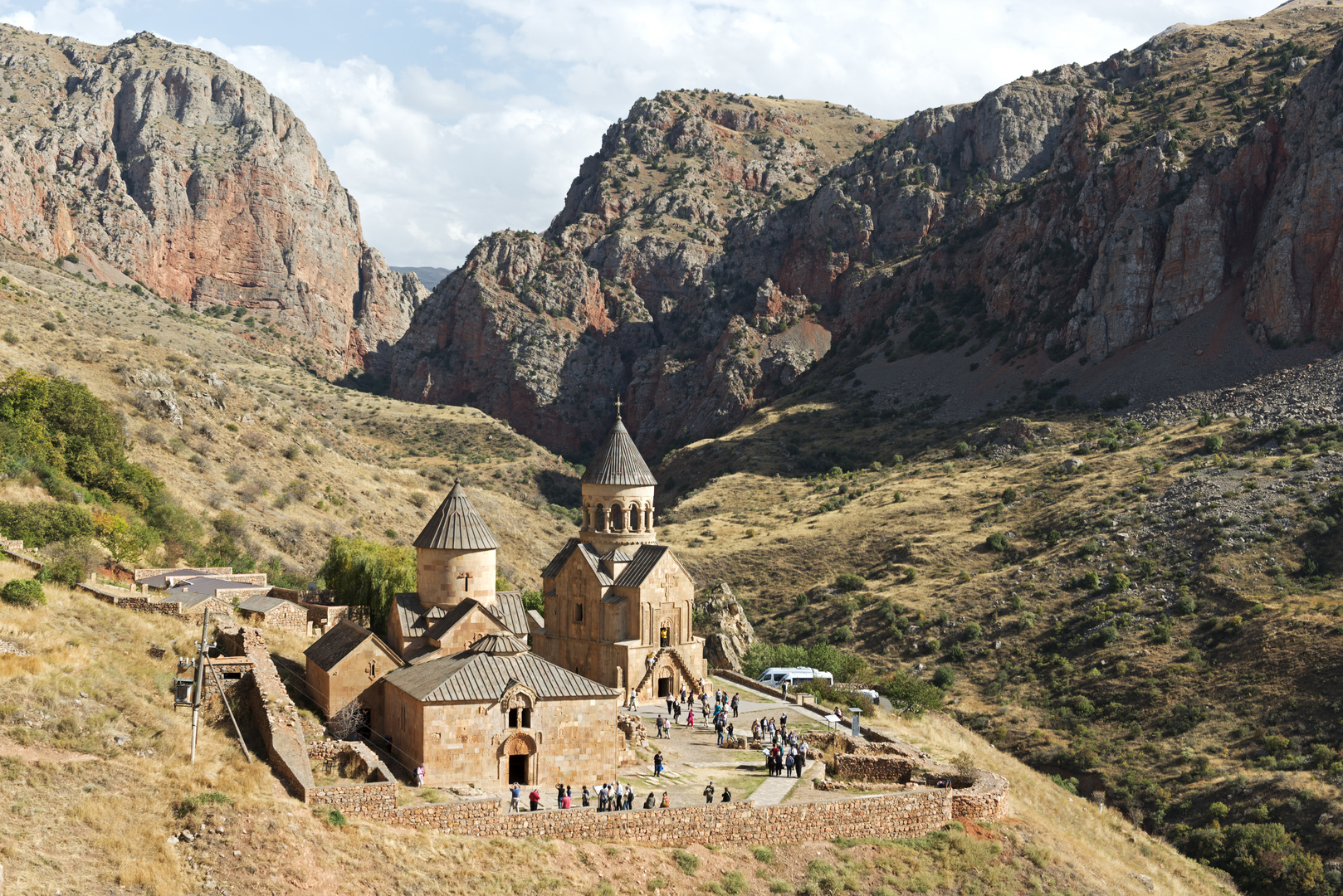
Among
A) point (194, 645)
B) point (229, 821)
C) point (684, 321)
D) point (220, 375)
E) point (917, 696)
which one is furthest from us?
point (684, 321)

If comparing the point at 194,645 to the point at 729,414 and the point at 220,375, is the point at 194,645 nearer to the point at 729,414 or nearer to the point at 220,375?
the point at 220,375

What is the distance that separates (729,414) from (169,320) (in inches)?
2356

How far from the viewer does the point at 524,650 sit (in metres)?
29.8

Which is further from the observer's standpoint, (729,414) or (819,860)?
(729,414)

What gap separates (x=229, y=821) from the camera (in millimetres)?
19859

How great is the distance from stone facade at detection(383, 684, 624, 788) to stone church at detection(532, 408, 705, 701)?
947 centimetres

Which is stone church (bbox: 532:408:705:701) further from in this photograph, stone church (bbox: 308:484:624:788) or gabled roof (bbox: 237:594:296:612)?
gabled roof (bbox: 237:594:296:612)

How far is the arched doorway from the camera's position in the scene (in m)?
27.1

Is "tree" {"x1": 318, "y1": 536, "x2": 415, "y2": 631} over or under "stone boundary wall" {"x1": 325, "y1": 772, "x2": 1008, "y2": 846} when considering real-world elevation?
over

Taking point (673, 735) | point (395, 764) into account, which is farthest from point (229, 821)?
point (673, 735)

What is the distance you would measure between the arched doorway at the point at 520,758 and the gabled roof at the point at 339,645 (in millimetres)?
5396

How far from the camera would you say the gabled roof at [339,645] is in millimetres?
30234

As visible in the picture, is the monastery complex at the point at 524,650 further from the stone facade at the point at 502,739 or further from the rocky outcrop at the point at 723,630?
the rocky outcrop at the point at 723,630

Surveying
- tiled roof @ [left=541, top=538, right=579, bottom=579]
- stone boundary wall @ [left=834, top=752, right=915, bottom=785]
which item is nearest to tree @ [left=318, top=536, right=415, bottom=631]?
tiled roof @ [left=541, top=538, right=579, bottom=579]
